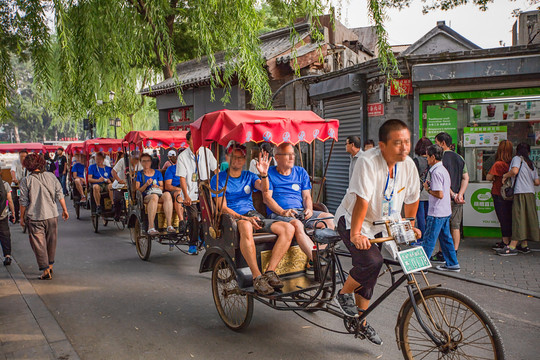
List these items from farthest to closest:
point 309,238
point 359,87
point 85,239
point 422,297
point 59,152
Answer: point 59,152 → point 359,87 → point 85,239 → point 309,238 → point 422,297

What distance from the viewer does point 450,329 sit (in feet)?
10.6

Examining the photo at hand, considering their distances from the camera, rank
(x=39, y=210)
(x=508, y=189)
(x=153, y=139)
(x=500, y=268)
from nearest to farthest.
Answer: (x=39, y=210) < (x=500, y=268) < (x=508, y=189) < (x=153, y=139)

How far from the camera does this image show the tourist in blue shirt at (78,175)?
43.2 ft

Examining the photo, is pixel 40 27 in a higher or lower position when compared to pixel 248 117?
higher

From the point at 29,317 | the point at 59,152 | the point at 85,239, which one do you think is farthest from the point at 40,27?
the point at 59,152

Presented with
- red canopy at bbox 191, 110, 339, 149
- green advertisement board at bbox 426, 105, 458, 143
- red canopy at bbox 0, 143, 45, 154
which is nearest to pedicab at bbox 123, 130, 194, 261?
red canopy at bbox 191, 110, 339, 149

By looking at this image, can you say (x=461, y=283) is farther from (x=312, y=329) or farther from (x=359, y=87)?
(x=359, y=87)

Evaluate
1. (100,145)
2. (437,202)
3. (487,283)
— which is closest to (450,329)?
(487,283)

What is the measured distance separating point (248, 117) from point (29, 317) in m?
3.29

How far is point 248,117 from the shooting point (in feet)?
15.2

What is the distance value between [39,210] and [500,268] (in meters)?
6.88

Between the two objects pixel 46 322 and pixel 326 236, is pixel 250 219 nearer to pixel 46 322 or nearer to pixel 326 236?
Answer: pixel 326 236

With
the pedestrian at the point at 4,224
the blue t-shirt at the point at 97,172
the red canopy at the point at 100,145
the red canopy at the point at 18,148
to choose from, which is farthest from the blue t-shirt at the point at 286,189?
the red canopy at the point at 18,148

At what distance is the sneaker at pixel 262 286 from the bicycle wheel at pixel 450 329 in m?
1.20
